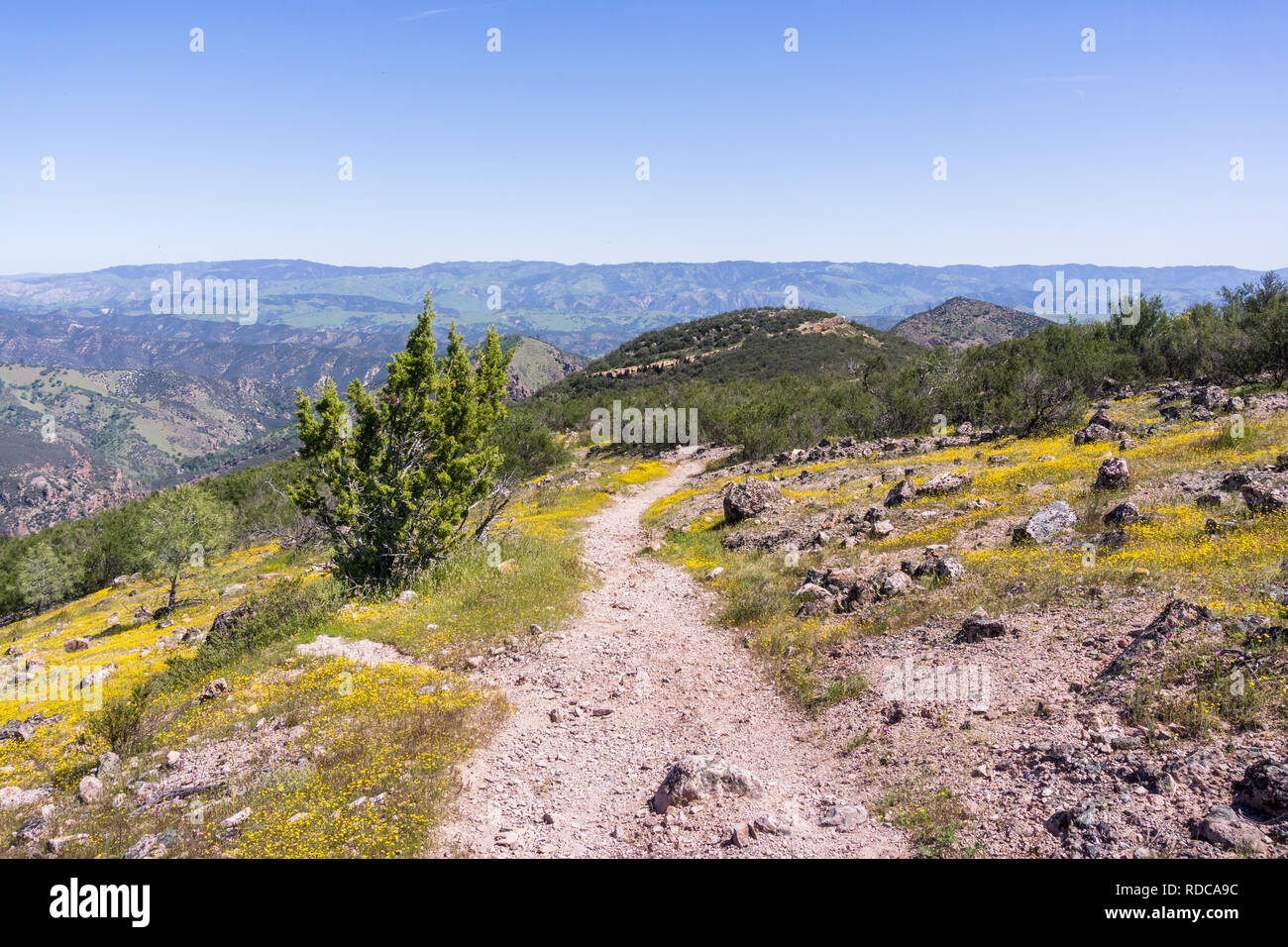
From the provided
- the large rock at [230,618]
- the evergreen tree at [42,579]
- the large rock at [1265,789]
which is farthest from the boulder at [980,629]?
the evergreen tree at [42,579]

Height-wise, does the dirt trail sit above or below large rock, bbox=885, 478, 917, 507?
below

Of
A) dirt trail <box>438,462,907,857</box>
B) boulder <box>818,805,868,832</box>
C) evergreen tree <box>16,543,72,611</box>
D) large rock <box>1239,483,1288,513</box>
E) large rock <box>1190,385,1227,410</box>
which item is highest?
large rock <box>1190,385,1227,410</box>

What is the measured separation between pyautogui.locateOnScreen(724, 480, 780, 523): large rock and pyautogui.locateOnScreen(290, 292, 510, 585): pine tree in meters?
10.8

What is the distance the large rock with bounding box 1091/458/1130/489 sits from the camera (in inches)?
653

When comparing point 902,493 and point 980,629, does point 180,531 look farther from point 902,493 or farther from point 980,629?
point 980,629

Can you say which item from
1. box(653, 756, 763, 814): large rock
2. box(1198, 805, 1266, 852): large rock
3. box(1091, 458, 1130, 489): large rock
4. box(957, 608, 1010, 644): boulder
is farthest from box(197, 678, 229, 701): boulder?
box(1091, 458, 1130, 489): large rock

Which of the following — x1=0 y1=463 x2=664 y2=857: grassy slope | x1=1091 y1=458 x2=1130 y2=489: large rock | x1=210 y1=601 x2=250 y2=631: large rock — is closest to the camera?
x1=0 y1=463 x2=664 y2=857: grassy slope

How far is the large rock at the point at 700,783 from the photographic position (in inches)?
318

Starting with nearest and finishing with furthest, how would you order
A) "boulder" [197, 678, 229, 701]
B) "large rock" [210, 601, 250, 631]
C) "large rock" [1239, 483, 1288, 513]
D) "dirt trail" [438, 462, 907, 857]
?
"dirt trail" [438, 462, 907, 857]
"boulder" [197, 678, 229, 701]
"large rock" [1239, 483, 1288, 513]
"large rock" [210, 601, 250, 631]

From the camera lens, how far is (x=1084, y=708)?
823 cm

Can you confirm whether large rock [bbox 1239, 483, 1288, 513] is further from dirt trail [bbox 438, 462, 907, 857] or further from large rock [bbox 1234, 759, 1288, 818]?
dirt trail [bbox 438, 462, 907, 857]

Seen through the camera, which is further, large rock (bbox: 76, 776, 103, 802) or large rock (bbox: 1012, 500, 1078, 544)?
large rock (bbox: 1012, 500, 1078, 544)

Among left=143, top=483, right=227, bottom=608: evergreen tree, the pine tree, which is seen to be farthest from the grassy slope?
left=143, top=483, right=227, bottom=608: evergreen tree
